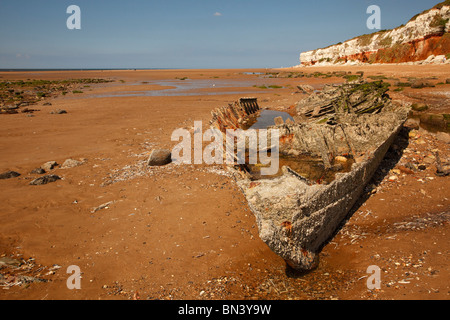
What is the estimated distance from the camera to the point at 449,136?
30.2 ft

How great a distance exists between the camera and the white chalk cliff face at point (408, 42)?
3121 cm

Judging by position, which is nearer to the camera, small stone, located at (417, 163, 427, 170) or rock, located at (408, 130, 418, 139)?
small stone, located at (417, 163, 427, 170)

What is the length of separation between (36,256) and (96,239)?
1.04 meters

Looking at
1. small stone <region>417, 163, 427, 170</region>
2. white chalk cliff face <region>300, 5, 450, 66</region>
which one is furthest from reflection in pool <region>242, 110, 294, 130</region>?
white chalk cliff face <region>300, 5, 450, 66</region>

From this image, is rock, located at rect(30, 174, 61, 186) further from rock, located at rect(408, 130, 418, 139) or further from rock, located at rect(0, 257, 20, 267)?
rock, located at rect(408, 130, 418, 139)

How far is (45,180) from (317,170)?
835cm

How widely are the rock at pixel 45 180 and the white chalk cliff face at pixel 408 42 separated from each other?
Answer: 4050cm

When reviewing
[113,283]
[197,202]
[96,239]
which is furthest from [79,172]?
[113,283]

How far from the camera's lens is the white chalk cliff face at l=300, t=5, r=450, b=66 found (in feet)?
102

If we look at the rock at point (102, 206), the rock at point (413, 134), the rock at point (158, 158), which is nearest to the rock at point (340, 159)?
the rock at point (413, 134)

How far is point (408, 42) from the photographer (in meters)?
36.1

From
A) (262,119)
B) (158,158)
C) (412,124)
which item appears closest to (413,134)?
(412,124)

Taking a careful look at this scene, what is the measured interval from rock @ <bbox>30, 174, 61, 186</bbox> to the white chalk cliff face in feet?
133
